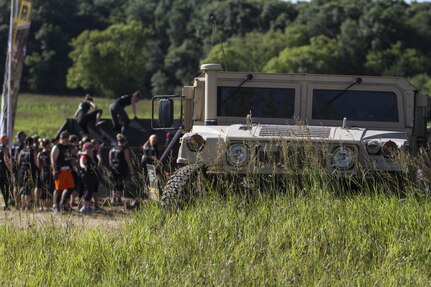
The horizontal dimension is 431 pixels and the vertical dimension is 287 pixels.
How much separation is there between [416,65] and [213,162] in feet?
273

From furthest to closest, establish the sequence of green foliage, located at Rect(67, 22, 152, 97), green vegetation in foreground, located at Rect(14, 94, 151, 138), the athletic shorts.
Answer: green foliage, located at Rect(67, 22, 152, 97), green vegetation in foreground, located at Rect(14, 94, 151, 138), the athletic shorts

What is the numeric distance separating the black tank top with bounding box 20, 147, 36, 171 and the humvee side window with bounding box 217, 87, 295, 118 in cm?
537

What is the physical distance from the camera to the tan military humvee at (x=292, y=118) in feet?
28.1

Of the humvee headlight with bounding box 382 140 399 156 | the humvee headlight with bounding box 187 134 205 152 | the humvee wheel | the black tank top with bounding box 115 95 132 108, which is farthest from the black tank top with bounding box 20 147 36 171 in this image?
the humvee headlight with bounding box 382 140 399 156

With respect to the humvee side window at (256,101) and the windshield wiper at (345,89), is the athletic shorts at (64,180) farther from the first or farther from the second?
the windshield wiper at (345,89)

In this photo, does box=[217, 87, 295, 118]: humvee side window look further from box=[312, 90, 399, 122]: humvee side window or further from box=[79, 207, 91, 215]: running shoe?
box=[79, 207, 91, 215]: running shoe

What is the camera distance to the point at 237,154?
8656 mm

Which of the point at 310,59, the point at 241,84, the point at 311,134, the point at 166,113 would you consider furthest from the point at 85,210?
the point at 310,59

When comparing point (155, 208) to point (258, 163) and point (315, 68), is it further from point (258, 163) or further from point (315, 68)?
point (315, 68)

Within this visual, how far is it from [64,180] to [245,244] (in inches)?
301

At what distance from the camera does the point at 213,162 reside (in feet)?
28.2

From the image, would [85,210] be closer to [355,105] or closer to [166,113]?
[166,113]

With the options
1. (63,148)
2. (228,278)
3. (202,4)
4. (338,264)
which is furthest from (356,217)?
(202,4)

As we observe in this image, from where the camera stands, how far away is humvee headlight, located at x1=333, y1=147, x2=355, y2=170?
8.49m
